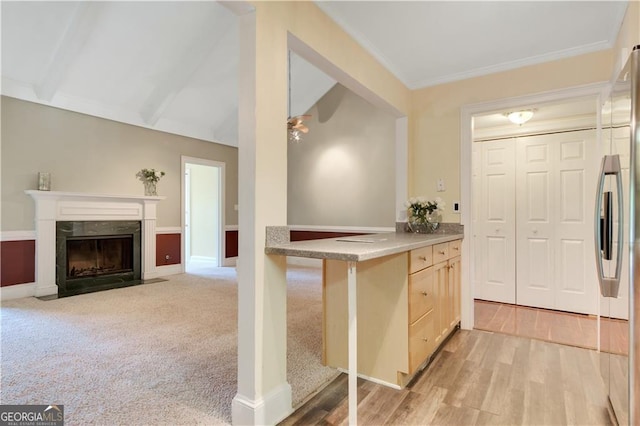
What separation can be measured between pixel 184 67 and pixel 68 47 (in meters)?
1.25

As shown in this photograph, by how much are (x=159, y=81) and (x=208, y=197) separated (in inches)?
117

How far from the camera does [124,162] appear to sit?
4969 mm

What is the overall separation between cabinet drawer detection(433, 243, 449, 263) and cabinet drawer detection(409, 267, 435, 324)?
0.13m

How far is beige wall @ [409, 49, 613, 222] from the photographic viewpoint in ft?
9.06

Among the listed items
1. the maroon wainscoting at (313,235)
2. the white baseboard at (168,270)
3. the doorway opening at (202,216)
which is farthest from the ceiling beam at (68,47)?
the maroon wainscoting at (313,235)

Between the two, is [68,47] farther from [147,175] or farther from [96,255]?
[96,255]

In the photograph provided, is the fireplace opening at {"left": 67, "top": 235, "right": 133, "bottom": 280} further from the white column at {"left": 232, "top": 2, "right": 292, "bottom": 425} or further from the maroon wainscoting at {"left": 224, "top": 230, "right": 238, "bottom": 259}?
the white column at {"left": 232, "top": 2, "right": 292, "bottom": 425}

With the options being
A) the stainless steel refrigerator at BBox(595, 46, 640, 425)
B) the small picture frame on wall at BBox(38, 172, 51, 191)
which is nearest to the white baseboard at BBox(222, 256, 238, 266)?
the small picture frame on wall at BBox(38, 172, 51, 191)

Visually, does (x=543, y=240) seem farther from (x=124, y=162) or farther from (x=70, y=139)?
(x=70, y=139)

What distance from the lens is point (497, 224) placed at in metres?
4.06

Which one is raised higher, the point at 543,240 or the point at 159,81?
the point at 159,81

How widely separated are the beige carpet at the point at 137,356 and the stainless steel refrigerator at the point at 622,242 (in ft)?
4.93

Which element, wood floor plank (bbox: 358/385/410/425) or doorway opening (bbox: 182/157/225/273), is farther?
doorway opening (bbox: 182/157/225/273)

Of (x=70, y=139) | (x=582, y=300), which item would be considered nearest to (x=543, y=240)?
(x=582, y=300)
